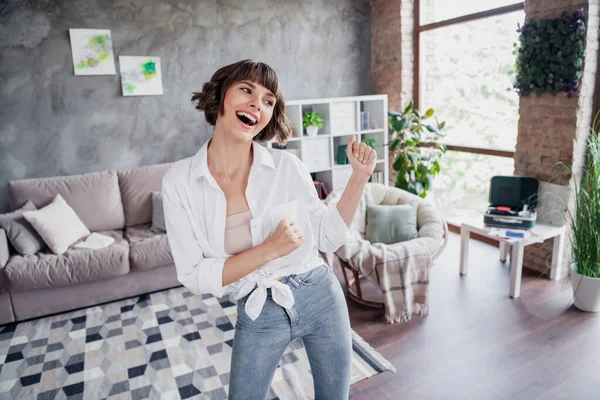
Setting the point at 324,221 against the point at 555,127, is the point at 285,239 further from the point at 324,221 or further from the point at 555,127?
the point at 555,127

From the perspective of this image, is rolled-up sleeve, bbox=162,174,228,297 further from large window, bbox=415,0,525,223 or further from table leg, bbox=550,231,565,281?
large window, bbox=415,0,525,223

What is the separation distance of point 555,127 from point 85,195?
3.77 meters

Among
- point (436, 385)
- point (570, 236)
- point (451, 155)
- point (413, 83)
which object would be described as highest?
point (413, 83)

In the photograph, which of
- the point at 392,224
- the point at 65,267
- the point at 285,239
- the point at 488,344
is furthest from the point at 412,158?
the point at 285,239

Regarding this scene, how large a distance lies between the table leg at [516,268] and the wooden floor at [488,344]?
6 centimetres

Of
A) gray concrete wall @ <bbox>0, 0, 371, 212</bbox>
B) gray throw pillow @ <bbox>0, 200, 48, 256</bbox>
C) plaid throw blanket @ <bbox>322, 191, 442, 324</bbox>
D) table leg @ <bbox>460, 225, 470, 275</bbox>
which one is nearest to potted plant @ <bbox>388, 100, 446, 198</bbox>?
table leg @ <bbox>460, 225, 470, 275</bbox>

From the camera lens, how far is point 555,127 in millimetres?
Result: 3115

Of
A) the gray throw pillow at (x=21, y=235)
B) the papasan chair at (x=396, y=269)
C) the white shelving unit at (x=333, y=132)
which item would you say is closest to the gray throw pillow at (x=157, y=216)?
the gray throw pillow at (x=21, y=235)

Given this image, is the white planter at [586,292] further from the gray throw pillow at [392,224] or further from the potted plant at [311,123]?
the potted plant at [311,123]

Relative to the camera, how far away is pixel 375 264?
8.60ft

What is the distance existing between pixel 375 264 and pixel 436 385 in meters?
0.77

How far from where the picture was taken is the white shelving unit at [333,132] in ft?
13.9

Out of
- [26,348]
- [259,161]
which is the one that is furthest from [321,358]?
[26,348]

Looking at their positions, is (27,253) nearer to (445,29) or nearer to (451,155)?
(451,155)
